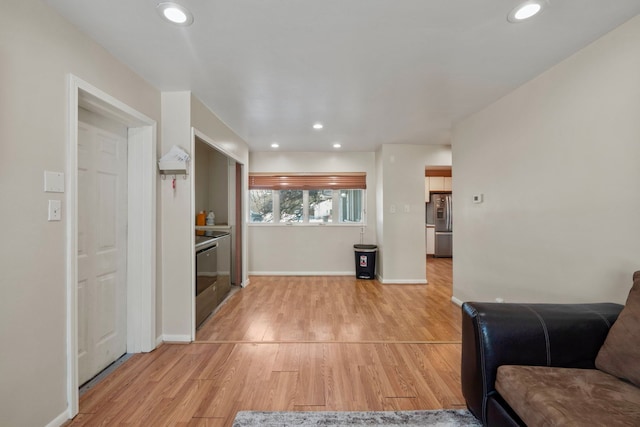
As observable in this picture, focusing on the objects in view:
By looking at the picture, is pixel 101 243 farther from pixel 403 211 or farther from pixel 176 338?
pixel 403 211

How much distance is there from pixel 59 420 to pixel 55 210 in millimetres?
1198

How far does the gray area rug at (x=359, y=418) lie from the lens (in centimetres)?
151

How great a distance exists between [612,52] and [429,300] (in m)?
3.04

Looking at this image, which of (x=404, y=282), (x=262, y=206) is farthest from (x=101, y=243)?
(x=404, y=282)

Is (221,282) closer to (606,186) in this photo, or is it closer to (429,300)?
(429,300)

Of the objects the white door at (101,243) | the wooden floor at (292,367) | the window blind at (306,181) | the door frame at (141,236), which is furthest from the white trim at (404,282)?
the white door at (101,243)

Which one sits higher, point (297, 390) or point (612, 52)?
point (612, 52)

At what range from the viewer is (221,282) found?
3.58 meters

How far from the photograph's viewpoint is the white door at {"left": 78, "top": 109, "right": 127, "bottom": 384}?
1.91 m

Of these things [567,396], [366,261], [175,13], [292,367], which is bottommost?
[292,367]

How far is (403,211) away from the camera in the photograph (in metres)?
4.50

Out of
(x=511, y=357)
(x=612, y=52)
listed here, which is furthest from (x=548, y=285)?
(x=612, y=52)

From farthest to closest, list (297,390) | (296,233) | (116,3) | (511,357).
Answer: (296,233), (297,390), (116,3), (511,357)

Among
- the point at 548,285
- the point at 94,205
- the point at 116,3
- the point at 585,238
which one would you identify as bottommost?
the point at 548,285
